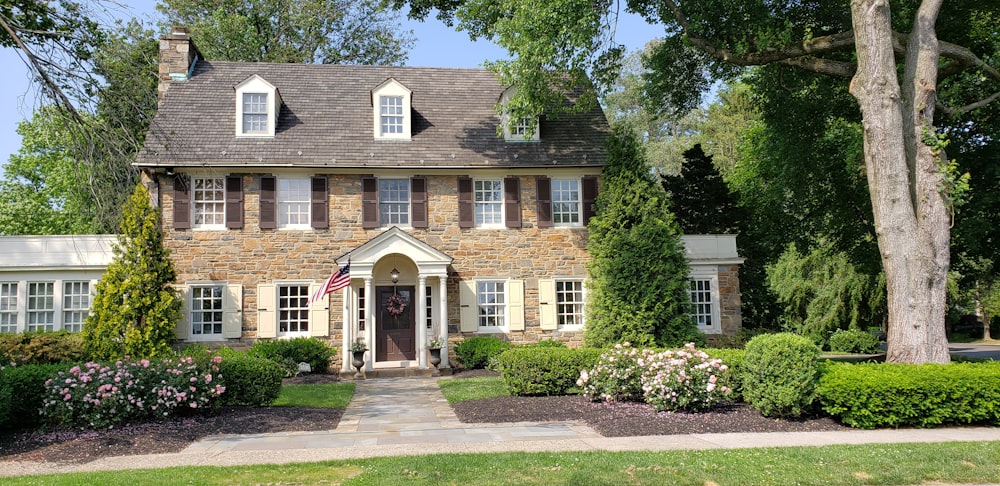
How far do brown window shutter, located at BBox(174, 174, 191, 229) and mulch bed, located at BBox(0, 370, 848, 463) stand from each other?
7691 mm

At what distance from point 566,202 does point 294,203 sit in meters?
7.03

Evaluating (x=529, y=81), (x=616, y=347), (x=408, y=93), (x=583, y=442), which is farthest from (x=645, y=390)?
(x=408, y=93)

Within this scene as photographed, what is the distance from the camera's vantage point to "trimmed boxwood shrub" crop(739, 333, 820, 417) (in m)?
9.98

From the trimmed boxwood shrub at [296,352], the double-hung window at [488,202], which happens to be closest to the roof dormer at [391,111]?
the double-hung window at [488,202]

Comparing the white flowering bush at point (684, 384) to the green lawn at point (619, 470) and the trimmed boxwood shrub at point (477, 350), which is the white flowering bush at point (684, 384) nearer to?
the green lawn at point (619, 470)

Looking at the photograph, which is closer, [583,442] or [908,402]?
[583,442]

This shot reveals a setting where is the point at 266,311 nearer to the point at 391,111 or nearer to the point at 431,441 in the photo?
the point at 391,111

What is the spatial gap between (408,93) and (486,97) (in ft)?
8.99

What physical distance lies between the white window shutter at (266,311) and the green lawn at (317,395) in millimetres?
2793

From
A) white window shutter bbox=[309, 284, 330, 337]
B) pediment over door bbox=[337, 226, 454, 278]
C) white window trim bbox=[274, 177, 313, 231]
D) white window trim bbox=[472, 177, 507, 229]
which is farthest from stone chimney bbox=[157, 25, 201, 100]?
white window trim bbox=[472, 177, 507, 229]

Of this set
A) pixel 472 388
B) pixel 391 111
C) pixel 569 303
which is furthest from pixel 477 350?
pixel 391 111

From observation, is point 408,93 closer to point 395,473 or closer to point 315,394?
point 315,394

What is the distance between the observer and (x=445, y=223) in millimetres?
18500

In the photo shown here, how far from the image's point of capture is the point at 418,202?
18391 millimetres
